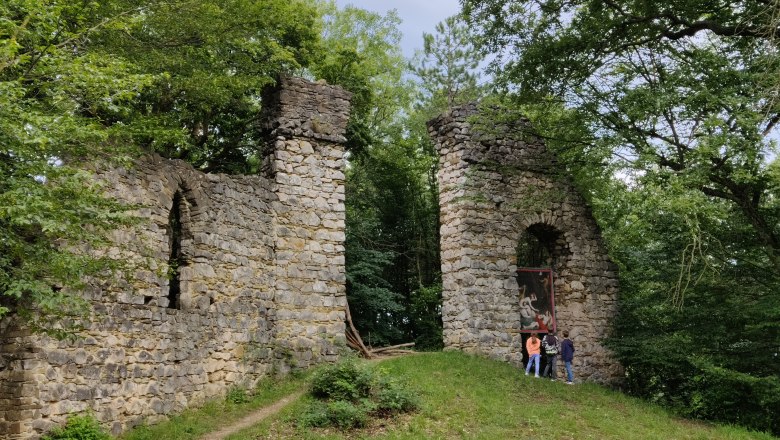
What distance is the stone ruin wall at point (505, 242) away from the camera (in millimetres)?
14164

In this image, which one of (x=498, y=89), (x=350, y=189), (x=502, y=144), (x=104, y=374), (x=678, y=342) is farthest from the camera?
(x=350, y=189)

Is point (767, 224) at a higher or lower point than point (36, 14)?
lower

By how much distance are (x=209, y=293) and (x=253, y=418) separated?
2203 mm

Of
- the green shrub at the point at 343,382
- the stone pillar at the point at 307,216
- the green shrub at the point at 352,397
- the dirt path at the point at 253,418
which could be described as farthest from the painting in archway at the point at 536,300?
the dirt path at the point at 253,418

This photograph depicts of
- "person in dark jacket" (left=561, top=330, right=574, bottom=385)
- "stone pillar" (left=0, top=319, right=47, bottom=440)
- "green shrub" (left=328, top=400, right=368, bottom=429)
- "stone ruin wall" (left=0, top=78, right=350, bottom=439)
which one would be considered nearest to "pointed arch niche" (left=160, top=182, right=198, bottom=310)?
"stone ruin wall" (left=0, top=78, right=350, bottom=439)

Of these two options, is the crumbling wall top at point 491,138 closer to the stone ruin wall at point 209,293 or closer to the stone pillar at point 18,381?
the stone ruin wall at point 209,293

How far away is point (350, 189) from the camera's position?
2027 cm

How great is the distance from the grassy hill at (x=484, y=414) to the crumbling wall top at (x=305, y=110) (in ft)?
16.3

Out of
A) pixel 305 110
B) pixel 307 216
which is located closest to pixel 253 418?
pixel 307 216

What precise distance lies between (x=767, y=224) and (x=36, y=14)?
12.1 m

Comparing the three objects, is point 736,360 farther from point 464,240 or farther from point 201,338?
point 201,338

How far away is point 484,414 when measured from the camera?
396 inches

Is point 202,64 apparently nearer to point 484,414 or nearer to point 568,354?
point 484,414

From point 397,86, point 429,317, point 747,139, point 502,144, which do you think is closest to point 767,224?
point 747,139
